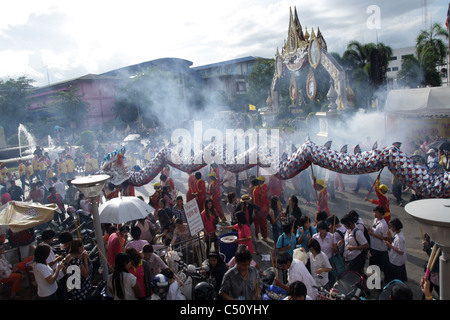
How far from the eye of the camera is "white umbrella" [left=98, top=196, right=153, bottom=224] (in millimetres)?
5875

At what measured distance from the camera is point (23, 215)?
625 cm

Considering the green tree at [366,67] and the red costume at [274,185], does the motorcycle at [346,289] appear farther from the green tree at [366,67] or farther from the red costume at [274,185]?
the green tree at [366,67]

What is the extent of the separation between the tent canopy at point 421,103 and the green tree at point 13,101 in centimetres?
3356

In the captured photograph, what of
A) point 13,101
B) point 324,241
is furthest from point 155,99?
point 324,241

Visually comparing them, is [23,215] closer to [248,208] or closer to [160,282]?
[160,282]

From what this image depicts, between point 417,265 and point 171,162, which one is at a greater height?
point 171,162

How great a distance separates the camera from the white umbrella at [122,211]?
5875mm

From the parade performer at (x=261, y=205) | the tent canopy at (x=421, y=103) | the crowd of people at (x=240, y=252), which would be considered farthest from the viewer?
the tent canopy at (x=421, y=103)

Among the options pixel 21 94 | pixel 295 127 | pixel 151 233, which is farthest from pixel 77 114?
pixel 151 233

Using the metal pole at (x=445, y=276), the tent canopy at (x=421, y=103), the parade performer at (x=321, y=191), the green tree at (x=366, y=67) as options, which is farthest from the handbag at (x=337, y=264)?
the green tree at (x=366, y=67)

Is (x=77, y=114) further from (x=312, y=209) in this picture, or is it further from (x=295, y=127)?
(x=312, y=209)
